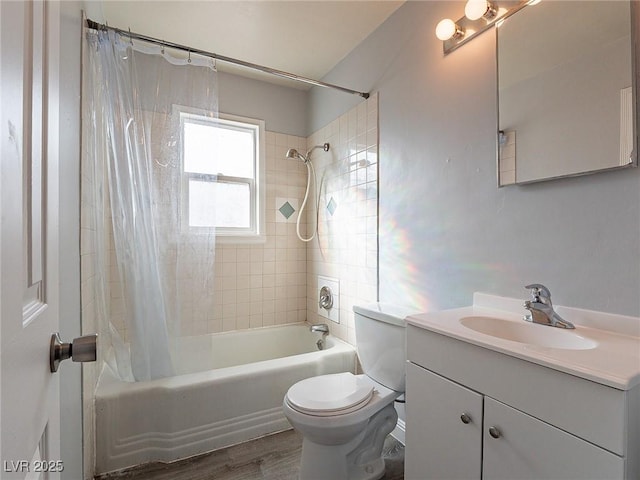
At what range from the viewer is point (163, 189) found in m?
1.78

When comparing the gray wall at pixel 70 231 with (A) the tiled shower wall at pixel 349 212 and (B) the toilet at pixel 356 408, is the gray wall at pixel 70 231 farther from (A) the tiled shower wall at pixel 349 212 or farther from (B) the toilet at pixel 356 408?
(A) the tiled shower wall at pixel 349 212

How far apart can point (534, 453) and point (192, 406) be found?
1599 millimetres

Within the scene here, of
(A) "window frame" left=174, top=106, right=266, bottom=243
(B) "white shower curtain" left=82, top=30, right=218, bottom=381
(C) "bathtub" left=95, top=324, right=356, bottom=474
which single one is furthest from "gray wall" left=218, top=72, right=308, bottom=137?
Answer: (C) "bathtub" left=95, top=324, right=356, bottom=474

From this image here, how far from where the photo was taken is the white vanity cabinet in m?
0.71

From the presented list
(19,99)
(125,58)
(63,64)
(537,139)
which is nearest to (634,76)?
(537,139)

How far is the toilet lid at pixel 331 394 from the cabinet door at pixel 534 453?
0.58m

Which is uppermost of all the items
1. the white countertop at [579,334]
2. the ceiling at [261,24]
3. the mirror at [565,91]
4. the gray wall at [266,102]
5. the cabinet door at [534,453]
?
the ceiling at [261,24]

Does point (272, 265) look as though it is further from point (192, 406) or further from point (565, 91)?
point (565, 91)

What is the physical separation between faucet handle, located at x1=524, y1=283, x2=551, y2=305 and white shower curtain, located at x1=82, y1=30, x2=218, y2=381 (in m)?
1.63

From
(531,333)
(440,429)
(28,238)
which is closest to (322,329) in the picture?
(440,429)

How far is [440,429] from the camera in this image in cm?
110

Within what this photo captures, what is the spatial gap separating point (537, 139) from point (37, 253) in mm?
1511

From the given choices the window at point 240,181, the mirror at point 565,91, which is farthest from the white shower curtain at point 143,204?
the mirror at point 565,91

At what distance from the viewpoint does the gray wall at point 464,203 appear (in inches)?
41.2
